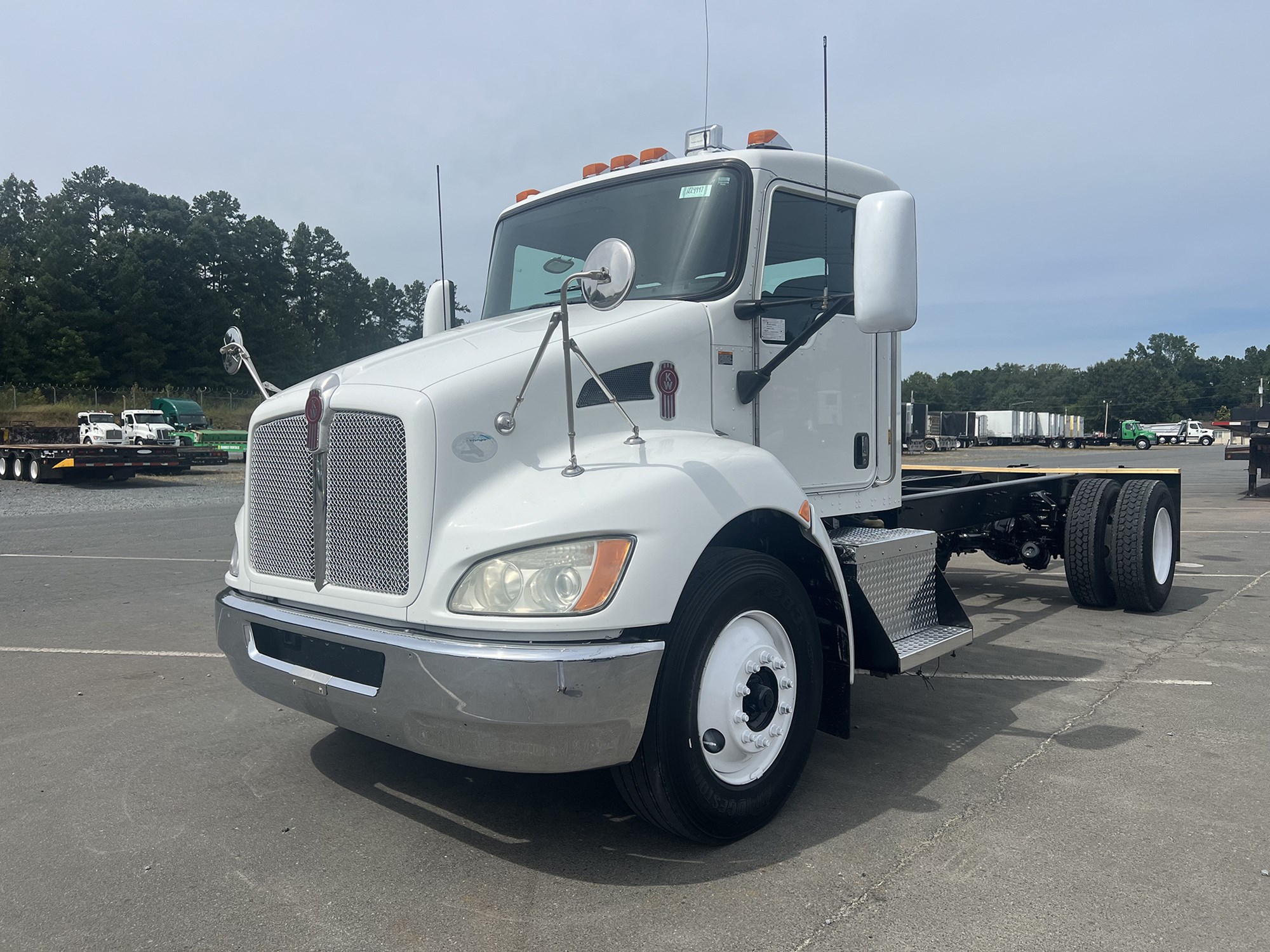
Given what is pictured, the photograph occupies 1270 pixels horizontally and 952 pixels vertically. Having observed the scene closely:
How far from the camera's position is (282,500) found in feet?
11.5

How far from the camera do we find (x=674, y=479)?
301 cm

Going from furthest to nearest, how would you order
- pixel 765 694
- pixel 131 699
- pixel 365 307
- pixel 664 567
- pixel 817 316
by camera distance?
1. pixel 365 307
2. pixel 131 699
3. pixel 817 316
4. pixel 765 694
5. pixel 664 567

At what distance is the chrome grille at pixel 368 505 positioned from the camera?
9.86ft

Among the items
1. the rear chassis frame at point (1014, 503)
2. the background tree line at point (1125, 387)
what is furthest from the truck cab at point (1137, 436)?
the rear chassis frame at point (1014, 503)

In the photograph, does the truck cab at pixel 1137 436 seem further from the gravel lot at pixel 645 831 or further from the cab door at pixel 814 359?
the cab door at pixel 814 359

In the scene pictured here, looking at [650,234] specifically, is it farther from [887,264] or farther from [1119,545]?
[1119,545]

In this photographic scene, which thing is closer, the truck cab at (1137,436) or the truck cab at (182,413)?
the truck cab at (182,413)

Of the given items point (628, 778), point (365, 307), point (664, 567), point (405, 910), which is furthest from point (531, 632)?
point (365, 307)

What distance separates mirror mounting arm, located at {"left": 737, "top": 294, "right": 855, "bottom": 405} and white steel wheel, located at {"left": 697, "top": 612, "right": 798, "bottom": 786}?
1.04 m

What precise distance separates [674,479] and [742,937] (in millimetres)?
1352

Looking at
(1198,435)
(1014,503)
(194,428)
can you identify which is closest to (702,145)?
A: (1014,503)

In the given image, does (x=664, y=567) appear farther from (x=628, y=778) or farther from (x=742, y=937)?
(x=742, y=937)

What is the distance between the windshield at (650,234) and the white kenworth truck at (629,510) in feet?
0.04

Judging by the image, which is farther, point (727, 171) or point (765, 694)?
point (727, 171)
